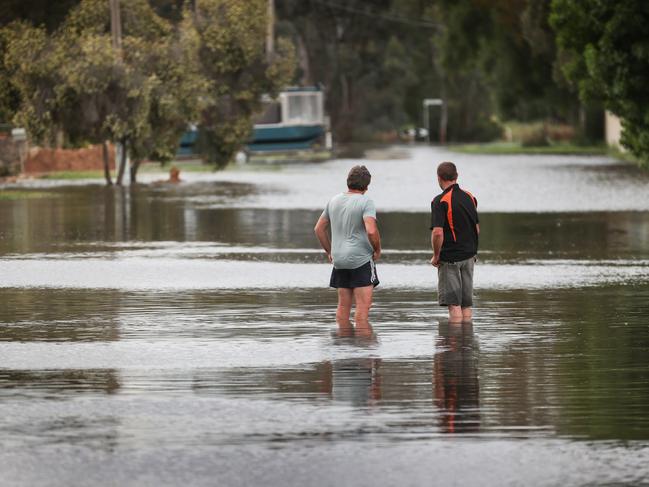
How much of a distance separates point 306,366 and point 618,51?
28.2 m

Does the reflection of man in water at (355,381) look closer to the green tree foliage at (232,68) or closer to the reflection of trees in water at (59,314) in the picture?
the reflection of trees in water at (59,314)

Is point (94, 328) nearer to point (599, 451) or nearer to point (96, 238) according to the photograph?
point (599, 451)

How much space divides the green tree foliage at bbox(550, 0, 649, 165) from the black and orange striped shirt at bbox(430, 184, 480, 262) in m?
24.7

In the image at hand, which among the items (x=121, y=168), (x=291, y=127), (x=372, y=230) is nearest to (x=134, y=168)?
(x=121, y=168)

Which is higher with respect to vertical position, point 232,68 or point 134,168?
point 232,68

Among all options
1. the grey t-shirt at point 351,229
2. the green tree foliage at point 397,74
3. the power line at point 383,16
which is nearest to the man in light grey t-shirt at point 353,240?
the grey t-shirt at point 351,229

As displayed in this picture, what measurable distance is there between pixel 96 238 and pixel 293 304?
10508 mm

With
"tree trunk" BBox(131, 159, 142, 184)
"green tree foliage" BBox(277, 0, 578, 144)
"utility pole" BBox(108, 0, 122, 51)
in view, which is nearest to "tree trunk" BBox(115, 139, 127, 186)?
"tree trunk" BBox(131, 159, 142, 184)

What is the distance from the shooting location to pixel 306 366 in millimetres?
12031

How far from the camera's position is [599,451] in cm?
874

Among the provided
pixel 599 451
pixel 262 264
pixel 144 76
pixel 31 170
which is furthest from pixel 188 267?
pixel 31 170

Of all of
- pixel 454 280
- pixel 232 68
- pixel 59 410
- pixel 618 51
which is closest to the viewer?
pixel 59 410

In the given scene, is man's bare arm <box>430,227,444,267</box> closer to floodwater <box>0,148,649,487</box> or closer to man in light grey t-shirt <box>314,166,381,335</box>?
man in light grey t-shirt <box>314,166,381,335</box>

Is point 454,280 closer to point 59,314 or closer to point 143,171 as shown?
point 59,314
